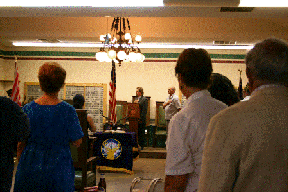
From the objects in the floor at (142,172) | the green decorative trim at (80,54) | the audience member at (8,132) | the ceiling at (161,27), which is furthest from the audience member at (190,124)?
the green decorative trim at (80,54)

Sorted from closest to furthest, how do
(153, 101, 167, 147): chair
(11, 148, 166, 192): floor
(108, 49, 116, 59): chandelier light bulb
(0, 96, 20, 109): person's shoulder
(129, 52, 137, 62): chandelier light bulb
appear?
(0, 96, 20, 109): person's shoulder → (11, 148, 166, 192): floor → (108, 49, 116, 59): chandelier light bulb → (129, 52, 137, 62): chandelier light bulb → (153, 101, 167, 147): chair

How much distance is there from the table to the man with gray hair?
488 centimetres

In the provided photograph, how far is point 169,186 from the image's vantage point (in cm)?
131

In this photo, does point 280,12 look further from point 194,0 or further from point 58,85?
point 58,85

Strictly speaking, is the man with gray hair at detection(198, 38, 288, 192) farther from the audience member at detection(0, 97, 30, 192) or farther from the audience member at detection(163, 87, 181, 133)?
the audience member at detection(163, 87, 181, 133)

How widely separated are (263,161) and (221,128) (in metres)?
0.15

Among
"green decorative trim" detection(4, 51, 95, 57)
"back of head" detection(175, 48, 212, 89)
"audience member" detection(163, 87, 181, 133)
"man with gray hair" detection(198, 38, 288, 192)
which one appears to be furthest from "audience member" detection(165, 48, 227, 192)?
"green decorative trim" detection(4, 51, 95, 57)

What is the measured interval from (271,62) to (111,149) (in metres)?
5.13

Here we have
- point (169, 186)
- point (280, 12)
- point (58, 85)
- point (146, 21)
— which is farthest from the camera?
point (146, 21)

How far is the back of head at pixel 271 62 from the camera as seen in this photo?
3.02 ft

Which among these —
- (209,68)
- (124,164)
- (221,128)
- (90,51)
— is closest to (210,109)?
(209,68)

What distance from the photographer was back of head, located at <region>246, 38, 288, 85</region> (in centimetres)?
92

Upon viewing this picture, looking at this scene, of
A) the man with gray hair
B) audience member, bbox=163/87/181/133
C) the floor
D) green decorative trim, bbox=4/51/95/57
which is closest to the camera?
the man with gray hair

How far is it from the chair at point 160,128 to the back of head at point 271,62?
25.7 feet
